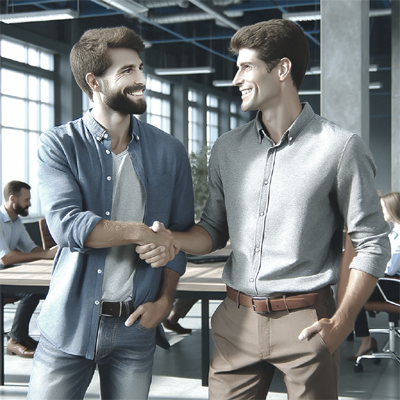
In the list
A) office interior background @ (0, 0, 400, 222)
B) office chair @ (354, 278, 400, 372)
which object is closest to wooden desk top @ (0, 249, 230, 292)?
office chair @ (354, 278, 400, 372)

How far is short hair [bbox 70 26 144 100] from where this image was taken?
168cm

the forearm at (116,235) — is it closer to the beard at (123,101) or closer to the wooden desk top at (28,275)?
the beard at (123,101)

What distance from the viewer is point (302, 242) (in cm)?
162

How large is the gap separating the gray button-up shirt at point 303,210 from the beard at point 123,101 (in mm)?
354

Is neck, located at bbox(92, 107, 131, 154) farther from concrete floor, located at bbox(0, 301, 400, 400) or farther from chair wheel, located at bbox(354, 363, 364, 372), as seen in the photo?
chair wheel, located at bbox(354, 363, 364, 372)

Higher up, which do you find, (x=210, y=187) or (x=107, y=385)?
(x=210, y=187)

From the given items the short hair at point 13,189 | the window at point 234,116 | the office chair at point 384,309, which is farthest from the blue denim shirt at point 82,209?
the window at point 234,116

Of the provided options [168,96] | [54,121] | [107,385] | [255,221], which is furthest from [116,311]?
→ [168,96]

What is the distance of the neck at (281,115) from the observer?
5.58 ft

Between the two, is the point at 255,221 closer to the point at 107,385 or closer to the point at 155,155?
the point at 155,155

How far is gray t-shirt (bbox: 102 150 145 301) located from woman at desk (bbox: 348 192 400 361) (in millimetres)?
2966

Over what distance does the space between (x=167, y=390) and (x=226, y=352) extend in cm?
244

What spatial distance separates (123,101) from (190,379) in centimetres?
297

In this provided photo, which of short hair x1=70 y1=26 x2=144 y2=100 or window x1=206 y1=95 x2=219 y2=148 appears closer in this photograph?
short hair x1=70 y1=26 x2=144 y2=100
